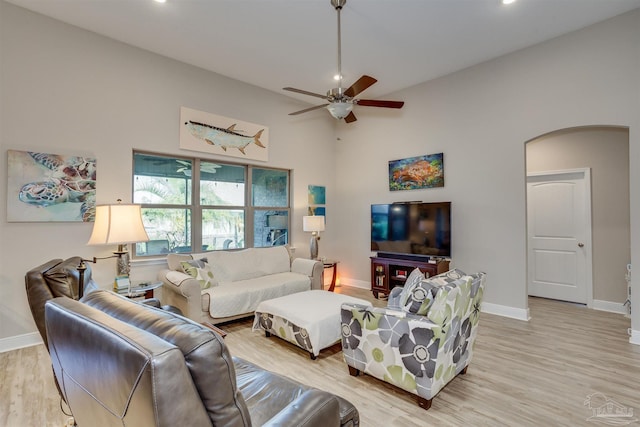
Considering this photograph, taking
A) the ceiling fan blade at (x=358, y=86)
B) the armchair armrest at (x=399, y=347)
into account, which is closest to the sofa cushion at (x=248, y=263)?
the armchair armrest at (x=399, y=347)

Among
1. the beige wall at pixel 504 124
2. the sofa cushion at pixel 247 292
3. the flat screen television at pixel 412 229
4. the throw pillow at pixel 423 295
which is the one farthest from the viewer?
the flat screen television at pixel 412 229

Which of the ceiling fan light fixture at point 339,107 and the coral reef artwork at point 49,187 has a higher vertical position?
the ceiling fan light fixture at point 339,107

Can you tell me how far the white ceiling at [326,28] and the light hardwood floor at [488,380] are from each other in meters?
3.40

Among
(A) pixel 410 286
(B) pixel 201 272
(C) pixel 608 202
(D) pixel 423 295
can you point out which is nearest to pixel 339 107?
(A) pixel 410 286

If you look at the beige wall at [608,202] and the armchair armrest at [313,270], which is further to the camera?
the armchair armrest at [313,270]

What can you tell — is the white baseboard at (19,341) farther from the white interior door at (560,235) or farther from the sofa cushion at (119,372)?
the white interior door at (560,235)

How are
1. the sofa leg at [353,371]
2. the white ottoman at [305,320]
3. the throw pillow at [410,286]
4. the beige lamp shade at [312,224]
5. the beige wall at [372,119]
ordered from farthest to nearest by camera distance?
the beige lamp shade at [312,224] < the beige wall at [372,119] < the white ottoman at [305,320] < the sofa leg at [353,371] < the throw pillow at [410,286]

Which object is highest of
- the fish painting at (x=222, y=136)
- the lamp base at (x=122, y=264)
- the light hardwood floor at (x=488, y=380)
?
the fish painting at (x=222, y=136)

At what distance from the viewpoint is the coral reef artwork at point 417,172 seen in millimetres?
4707

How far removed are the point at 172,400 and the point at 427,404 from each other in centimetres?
190

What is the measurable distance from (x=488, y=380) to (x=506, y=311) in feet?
6.33

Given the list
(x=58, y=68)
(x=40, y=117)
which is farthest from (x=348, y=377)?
(x=58, y=68)

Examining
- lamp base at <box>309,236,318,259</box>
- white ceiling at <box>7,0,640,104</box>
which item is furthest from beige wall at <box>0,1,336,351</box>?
lamp base at <box>309,236,318,259</box>

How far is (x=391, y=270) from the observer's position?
4824 millimetres
